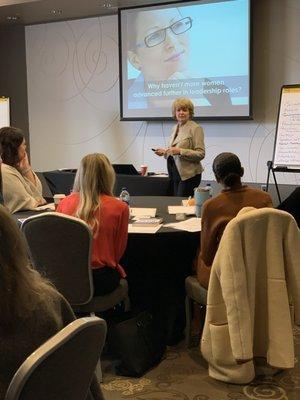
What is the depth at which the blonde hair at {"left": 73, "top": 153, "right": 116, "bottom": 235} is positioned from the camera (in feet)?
8.99

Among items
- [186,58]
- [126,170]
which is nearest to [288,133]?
[186,58]

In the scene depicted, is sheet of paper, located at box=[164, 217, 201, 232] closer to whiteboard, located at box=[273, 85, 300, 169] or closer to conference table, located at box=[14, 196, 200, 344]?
conference table, located at box=[14, 196, 200, 344]

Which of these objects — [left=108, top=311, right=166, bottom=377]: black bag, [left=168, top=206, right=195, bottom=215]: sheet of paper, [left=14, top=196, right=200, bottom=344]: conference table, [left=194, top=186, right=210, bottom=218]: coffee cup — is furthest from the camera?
[left=168, top=206, right=195, bottom=215]: sheet of paper

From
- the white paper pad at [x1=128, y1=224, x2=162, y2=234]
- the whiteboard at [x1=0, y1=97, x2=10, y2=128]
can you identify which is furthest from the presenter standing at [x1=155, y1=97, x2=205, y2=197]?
the whiteboard at [x1=0, y1=97, x2=10, y2=128]

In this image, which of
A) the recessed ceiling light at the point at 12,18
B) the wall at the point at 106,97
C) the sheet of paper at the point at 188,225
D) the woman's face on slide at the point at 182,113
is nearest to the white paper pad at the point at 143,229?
the sheet of paper at the point at 188,225

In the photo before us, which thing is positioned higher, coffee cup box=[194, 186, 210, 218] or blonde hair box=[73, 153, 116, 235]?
blonde hair box=[73, 153, 116, 235]

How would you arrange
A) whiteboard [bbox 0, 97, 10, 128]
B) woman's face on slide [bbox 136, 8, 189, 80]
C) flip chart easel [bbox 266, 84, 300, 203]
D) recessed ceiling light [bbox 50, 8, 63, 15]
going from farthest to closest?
whiteboard [bbox 0, 97, 10, 128] < recessed ceiling light [bbox 50, 8, 63, 15] < woman's face on slide [bbox 136, 8, 189, 80] < flip chart easel [bbox 266, 84, 300, 203]

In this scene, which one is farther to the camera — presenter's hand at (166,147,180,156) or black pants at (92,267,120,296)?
presenter's hand at (166,147,180,156)

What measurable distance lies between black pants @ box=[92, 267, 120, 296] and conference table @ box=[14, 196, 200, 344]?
0.44 meters

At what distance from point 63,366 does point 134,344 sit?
1.81m

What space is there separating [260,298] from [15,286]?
1.70 m

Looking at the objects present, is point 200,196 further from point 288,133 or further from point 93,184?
point 288,133

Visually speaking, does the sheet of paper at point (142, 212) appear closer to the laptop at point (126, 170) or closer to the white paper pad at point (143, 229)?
the white paper pad at point (143, 229)

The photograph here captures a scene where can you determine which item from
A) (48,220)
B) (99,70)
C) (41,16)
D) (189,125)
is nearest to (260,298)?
(48,220)
